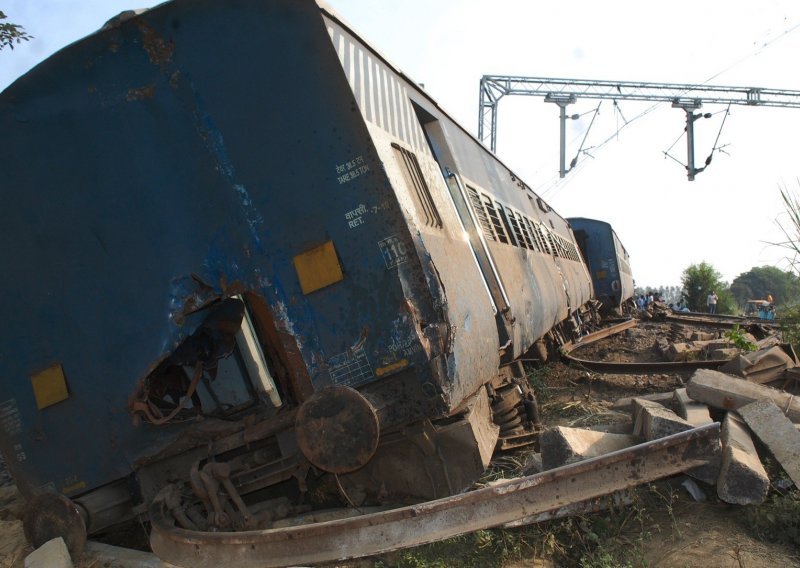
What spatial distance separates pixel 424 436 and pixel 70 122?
9.92 ft

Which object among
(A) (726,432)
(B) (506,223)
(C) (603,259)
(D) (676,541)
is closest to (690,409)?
(A) (726,432)

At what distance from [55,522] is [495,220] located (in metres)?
4.70

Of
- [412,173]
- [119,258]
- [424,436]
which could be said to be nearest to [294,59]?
[412,173]

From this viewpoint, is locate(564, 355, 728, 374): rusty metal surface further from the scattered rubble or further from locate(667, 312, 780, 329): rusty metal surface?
locate(667, 312, 780, 329): rusty metal surface

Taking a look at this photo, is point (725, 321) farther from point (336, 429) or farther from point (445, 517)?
point (336, 429)

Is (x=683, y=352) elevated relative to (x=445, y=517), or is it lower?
lower

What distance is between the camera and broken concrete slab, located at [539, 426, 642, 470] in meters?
3.58

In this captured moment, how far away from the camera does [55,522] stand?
381 centimetres

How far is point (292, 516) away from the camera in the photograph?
155 inches

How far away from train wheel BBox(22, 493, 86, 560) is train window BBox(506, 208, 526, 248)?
5209 millimetres

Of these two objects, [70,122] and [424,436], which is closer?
[424,436]

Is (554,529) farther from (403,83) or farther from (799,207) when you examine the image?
(799,207)

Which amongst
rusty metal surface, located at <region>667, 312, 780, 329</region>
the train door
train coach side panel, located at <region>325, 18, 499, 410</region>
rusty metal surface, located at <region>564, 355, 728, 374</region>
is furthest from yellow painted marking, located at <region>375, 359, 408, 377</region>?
rusty metal surface, located at <region>667, 312, 780, 329</region>

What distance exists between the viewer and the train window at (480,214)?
18.1ft
